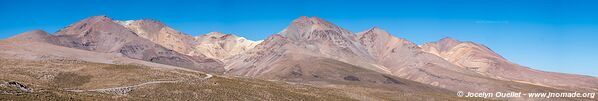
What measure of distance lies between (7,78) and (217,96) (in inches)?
1206

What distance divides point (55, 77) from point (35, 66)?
12461 millimetres

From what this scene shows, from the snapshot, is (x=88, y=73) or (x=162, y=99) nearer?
(x=162, y=99)

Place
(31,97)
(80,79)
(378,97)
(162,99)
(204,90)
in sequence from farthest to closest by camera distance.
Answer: (378,97)
(80,79)
(204,90)
(162,99)
(31,97)

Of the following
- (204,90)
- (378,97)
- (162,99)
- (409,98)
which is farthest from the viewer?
(409,98)

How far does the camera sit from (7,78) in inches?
3489

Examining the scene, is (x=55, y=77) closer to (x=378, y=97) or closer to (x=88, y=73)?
(x=88, y=73)

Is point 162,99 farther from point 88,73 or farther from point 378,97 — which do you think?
point 378,97

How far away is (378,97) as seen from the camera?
12812 centimetres

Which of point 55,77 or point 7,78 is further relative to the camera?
point 55,77

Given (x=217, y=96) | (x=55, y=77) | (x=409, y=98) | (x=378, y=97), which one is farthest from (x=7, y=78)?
(x=409, y=98)

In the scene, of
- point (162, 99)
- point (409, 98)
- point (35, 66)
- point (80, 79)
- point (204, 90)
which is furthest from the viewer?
point (409, 98)

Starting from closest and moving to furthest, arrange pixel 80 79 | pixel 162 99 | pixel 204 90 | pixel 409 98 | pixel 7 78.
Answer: pixel 162 99, pixel 7 78, pixel 204 90, pixel 80 79, pixel 409 98

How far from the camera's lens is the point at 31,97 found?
64562 millimetres

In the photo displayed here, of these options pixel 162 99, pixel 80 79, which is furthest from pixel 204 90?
pixel 80 79
